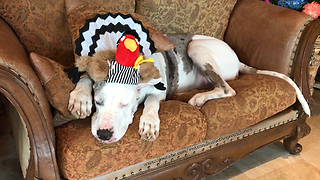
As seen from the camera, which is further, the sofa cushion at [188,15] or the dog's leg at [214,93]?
the sofa cushion at [188,15]

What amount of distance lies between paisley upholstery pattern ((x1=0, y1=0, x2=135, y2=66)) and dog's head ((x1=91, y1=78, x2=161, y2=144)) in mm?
762

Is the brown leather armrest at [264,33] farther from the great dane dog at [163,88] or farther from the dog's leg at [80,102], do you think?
the dog's leg at [80,102]

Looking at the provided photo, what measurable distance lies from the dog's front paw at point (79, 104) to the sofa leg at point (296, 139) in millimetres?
1781

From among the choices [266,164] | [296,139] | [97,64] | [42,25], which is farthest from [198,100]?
[42,25]

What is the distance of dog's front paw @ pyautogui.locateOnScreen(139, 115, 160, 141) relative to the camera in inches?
49.3

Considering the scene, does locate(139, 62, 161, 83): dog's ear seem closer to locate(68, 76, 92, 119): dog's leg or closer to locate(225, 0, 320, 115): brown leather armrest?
locate(68, 76, 92, 119): dog's leg

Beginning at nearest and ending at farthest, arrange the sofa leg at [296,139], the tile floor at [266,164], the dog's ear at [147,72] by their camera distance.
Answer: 1. the dog's ear at [147,72]
2. the tile floor at [266,164]
3. the sofa leg at [296,139]

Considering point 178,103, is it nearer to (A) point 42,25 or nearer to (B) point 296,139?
(A) point 42,25

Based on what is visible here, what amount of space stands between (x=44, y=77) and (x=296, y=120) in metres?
1.95

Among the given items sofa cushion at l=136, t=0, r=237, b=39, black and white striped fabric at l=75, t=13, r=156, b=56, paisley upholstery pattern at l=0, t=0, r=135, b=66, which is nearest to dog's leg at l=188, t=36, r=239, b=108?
sofa cushion at l=136, t=0, r=237, b=39

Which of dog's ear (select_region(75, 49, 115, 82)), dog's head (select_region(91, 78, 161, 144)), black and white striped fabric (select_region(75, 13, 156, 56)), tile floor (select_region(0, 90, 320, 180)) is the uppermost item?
Result: black and white striped fabric (select_region(75, 13, 156, 56))

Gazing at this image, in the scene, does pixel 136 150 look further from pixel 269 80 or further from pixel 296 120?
pixel 296 120

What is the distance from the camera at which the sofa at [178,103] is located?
3.67ft

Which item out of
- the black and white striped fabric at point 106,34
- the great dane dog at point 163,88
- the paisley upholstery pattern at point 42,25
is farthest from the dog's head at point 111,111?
the paisley upholstery pattern at point 42,25
